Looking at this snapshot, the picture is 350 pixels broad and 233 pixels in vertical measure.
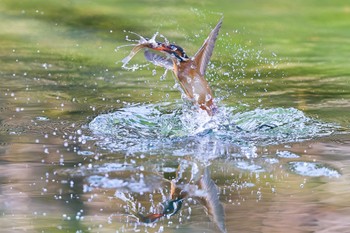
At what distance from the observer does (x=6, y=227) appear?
3.07 meters

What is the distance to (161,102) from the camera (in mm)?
5207

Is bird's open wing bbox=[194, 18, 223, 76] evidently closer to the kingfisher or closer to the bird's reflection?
the kingfisher

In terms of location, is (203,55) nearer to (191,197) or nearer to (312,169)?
(312,169)

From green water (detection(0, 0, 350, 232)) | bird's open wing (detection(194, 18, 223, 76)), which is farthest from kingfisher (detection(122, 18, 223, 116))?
green water (detection(0, 0, 350, 232))

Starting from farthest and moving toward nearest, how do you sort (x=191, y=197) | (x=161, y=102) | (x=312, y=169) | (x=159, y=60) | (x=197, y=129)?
1. (x=161, y=102)
2. (x=197, y=129)
3. (x=159, y=60)
4. (x=312, y=169)
5. (x=191, y=197)

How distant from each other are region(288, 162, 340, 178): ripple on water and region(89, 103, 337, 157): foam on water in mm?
241

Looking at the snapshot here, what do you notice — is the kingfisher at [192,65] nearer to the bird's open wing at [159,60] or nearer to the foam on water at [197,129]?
the bird's open wing at [159,60]

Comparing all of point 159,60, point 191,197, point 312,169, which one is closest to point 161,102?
point 159,60

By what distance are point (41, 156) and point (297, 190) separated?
116cm

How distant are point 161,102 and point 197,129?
2.38 ft

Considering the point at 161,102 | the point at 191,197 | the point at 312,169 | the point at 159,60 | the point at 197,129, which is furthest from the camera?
the point at 161,102

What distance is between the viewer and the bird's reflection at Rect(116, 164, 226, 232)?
3.19 m

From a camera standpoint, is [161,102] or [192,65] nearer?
[192,65]

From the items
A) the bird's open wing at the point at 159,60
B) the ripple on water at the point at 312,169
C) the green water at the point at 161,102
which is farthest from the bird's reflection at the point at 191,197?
the bird's open wing at the point at 159,60
